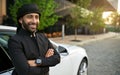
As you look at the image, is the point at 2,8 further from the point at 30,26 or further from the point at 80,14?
the point at 30,26

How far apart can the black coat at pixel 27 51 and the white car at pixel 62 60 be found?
590 mm

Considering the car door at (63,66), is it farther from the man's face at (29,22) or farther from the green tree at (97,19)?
the green tree at (97,19)

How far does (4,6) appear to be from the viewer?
22969mm

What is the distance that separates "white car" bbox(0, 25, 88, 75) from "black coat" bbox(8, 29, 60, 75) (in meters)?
0.59

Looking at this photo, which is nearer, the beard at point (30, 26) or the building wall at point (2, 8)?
the beard at point (30, 26)

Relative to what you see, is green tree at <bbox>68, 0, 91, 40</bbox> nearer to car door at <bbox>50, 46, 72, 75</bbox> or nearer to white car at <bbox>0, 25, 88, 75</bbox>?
white car at <bbox>0, 25, 88, 75</bbox>

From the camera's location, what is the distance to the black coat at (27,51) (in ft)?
9.93

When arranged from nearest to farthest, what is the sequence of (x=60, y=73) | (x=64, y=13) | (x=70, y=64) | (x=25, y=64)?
1. (x=25, y=64)
2. (x=60, y=73)
3. (x=70, y=64)
4. (x=64, y=13)

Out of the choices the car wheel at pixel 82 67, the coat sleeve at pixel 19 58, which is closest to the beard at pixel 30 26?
the coat sleeve at pixel 19 58

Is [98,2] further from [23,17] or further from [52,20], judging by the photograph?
[23,17]

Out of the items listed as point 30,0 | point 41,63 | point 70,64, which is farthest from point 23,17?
point 30,0

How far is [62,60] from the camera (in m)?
5.03

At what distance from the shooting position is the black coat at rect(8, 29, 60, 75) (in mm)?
3027

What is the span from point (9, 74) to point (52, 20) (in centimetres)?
1572
